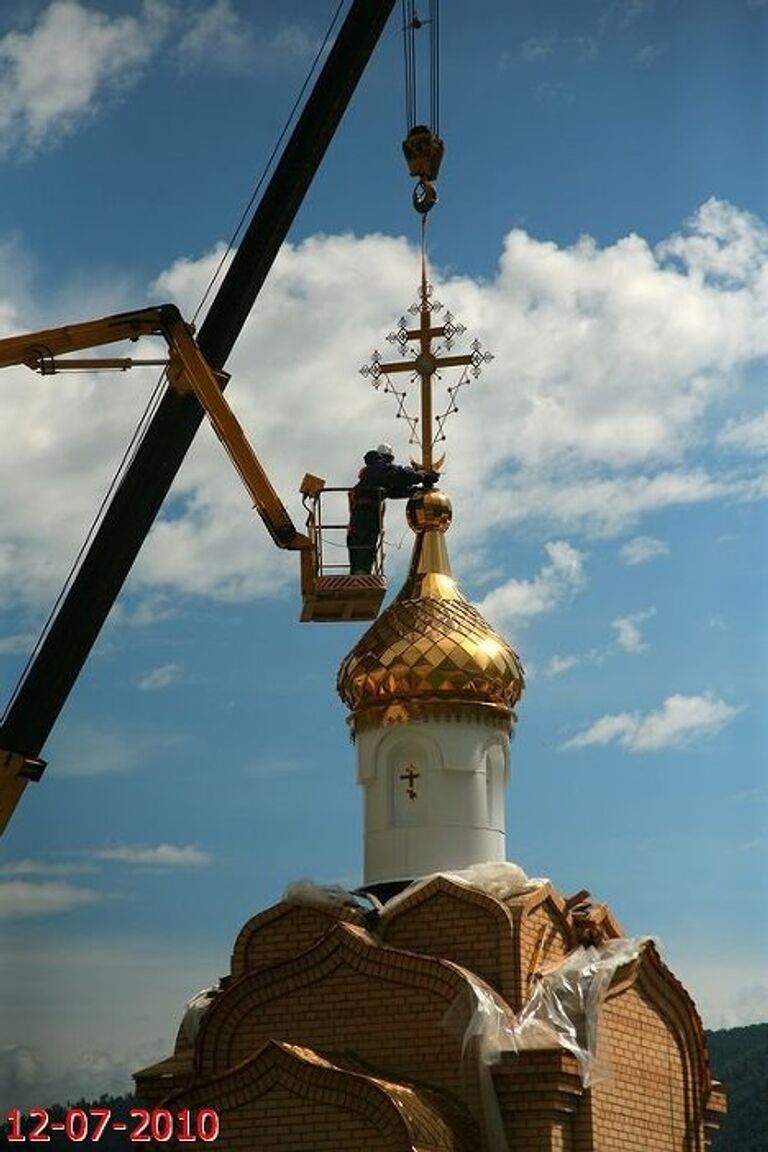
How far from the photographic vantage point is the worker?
15.6m

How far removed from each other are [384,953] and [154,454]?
4264 mm

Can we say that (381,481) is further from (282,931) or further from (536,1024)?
(536,1024)

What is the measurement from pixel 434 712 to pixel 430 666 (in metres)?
0.39

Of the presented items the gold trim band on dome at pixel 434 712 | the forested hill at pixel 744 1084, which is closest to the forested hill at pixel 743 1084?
the forested hill at pixel 744 1084

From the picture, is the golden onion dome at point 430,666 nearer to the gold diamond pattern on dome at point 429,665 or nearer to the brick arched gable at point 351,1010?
the gold diamond pattern on dome at point 429,665

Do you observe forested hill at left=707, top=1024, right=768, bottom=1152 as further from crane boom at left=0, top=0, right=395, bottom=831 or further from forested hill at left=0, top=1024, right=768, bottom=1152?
crane boom at left=0, top=0, right=395, bottom=831

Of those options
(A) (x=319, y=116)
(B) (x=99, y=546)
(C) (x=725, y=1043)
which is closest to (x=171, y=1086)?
(B) (x=99, y=546)

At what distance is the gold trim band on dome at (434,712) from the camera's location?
1636 centimetres

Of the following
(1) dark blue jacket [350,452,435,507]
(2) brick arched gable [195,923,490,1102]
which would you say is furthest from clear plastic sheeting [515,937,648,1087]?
(1) dark blue jacket [350,452,435,507]

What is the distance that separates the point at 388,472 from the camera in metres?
16.1

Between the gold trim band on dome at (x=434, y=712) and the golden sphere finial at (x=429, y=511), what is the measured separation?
182 centimetres

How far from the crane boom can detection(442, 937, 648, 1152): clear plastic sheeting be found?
382 centimetres

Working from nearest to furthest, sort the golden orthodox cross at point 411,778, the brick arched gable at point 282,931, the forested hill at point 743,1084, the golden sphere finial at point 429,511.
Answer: the brick arched gable at point 282,931
the golden orthodox cross at point 411,778
the golden sphere finial at point 429,511
the forested hill at point 743,1084

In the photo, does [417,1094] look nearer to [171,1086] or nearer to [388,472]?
[171,1086]
